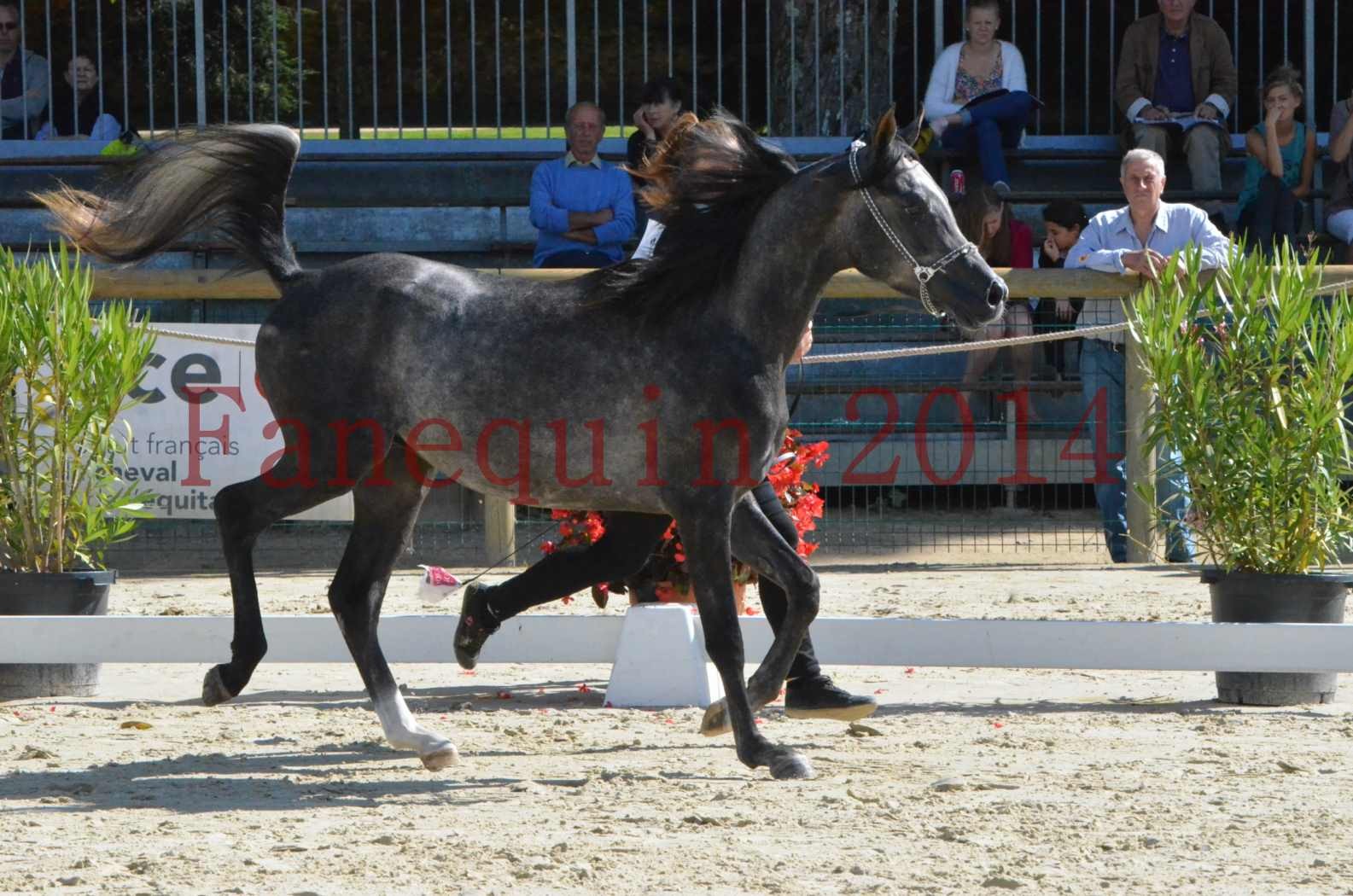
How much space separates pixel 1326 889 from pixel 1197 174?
29.6 ft

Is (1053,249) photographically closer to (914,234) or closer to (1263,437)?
(1263,437)

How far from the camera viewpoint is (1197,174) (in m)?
11.8

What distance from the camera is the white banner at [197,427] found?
27.9 feet

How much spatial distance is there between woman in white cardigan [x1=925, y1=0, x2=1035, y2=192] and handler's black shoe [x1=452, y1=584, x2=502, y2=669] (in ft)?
22.1

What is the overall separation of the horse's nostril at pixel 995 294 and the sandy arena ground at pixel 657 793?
3.93 feet

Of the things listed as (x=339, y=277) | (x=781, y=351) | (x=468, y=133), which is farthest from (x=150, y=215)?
(x=468, y=133)

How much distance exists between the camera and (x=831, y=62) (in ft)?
42.6

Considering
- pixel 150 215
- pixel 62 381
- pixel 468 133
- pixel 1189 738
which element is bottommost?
pixel 1189 738

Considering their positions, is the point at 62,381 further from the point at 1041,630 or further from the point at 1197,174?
the point at 1197,174

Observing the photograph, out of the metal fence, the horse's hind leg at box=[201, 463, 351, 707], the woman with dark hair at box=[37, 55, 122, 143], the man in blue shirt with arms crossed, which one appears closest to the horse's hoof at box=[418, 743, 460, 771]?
the horse's hind leg at box=[201, 463, 351, 707]

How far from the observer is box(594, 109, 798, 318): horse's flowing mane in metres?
4.81

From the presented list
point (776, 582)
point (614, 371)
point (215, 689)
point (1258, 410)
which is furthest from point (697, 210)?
point (1258, 410)

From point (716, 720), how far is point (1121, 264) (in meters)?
4.22

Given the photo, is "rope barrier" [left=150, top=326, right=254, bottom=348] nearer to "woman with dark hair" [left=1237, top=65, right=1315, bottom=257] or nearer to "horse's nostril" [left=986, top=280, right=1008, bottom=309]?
"horse's nostril" [left=986, top=280, right=1008, bottom=309]
